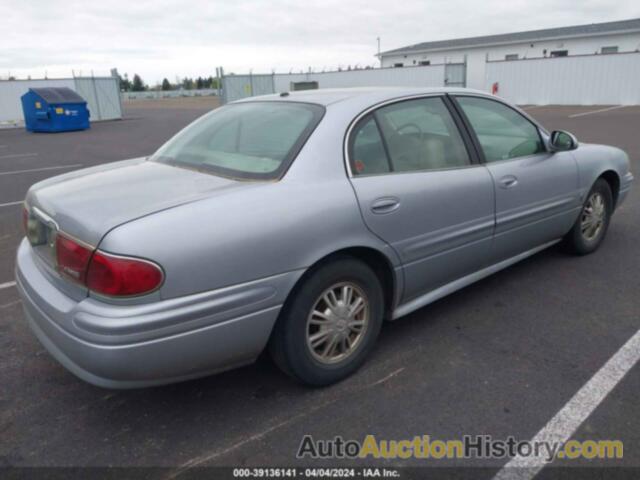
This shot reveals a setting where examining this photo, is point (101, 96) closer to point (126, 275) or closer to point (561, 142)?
point (561, 142)

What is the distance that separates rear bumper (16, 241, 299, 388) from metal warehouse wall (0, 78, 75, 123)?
2596 cm

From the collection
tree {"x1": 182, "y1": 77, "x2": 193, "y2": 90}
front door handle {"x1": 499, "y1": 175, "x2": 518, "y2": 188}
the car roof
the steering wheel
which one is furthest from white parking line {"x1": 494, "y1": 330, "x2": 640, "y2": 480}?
tree {"x1": 182, "y1": 77, "x2": 193, "y2": 90}

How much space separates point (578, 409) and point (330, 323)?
1.27m

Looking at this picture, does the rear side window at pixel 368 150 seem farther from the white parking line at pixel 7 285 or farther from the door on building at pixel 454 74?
the door on building at pixel 454 74

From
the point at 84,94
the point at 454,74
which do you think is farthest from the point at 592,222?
the point at 454,74

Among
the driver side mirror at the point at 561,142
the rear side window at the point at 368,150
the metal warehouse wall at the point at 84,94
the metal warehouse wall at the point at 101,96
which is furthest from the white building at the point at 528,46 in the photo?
the rear side window at the point at 368,150

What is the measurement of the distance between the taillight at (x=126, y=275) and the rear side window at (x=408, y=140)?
120 cm

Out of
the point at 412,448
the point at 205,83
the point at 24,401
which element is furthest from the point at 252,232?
the point at 205,83

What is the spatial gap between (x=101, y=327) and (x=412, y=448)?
1426 mm

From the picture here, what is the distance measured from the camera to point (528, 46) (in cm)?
3409

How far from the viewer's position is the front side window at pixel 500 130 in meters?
3.54

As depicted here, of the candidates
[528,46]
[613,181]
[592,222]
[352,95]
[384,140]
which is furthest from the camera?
[528,46]

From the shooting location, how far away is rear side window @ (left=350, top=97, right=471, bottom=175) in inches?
113

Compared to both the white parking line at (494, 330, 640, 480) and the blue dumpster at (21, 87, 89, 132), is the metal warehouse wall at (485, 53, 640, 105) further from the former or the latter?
the white parking line at (494, 330, 640, 480)
